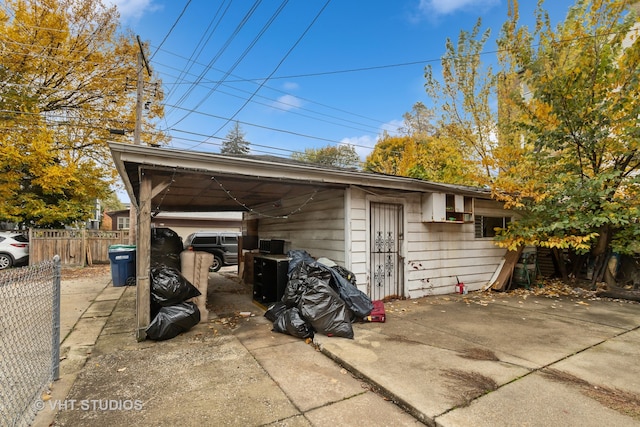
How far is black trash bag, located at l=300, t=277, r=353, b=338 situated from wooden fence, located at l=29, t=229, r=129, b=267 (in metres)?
10.5

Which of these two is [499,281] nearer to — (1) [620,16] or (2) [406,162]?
(1) [620,16]

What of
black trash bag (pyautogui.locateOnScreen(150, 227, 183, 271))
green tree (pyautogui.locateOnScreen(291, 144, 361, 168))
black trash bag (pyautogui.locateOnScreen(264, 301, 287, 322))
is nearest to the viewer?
black trash bag (pyautogui.locateOnScreen(264, 301, 287, 322))

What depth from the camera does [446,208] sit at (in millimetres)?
6188

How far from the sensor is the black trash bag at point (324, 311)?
371 centimetres

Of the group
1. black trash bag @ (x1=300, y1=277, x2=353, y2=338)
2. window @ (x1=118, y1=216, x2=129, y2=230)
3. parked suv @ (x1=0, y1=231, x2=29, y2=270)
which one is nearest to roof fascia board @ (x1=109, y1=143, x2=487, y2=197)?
black trash bag @ (x1=300, y1=277, x2=353, y2=338)

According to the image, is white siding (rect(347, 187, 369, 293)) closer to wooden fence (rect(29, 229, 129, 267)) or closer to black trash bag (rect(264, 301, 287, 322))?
black trash bag (rect(264, 301, 287, 322))

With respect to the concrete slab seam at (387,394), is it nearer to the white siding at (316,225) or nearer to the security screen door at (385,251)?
the white siding at (316,225)

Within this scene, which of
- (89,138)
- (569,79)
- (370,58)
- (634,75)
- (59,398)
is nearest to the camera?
(59,398)

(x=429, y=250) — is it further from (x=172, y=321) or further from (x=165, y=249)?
(x=165, y=249)

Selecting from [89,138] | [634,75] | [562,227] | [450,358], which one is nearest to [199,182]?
[450,358]

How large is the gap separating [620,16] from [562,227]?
451cm

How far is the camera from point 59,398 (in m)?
2.48

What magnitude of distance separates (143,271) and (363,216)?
343cm

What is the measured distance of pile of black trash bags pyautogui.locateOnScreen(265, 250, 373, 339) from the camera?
3.75 m
